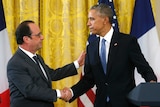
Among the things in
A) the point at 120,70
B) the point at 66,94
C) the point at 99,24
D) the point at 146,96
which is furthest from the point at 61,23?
the point at 146,96

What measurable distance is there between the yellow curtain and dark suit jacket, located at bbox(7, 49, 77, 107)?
2.76 feet

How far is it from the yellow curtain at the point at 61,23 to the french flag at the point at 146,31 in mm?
68

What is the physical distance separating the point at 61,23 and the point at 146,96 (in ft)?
7.35

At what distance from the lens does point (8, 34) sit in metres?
2.69

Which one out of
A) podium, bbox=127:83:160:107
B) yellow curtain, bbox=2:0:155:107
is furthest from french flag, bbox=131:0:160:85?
podium, bbox=127:83:160:107

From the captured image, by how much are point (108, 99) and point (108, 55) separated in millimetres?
317

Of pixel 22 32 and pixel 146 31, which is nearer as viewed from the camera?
pixel 22 32

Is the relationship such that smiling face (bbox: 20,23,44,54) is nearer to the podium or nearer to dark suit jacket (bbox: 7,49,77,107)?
dark suit jacket (bbox: 7,49,77,107)

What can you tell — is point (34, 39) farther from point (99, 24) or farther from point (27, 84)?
point (99, 24)

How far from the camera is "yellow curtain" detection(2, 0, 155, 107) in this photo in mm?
2684

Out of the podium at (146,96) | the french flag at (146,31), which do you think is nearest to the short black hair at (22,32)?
the french flag at (146,31)

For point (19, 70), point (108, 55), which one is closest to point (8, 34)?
point (19, 70)

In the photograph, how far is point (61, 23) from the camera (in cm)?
272

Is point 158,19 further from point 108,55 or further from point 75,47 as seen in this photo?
point 108,55
